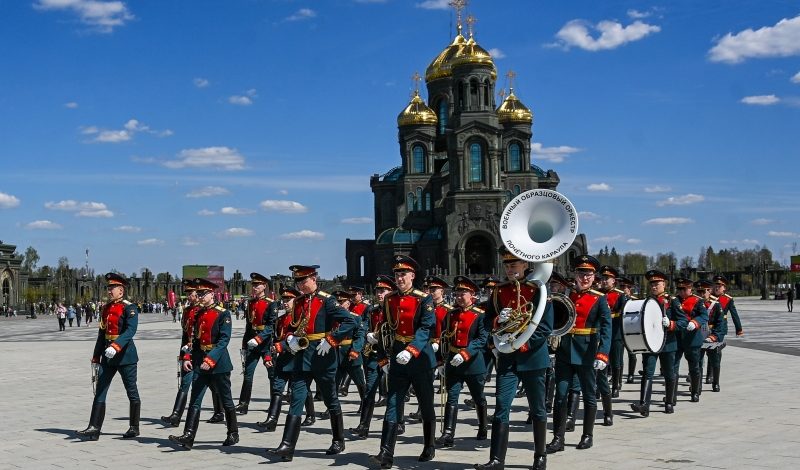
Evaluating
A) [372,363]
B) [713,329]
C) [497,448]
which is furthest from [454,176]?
[497,448]

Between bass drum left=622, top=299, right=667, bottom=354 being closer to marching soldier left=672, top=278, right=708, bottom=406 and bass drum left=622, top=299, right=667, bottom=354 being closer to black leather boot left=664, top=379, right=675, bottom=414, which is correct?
black leather boot left=664, top=379, right=675, bottom=414

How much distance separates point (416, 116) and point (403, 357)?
76.7 metres

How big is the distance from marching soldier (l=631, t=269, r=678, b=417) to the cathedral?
56.2 m

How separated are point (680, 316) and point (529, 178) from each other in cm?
6889

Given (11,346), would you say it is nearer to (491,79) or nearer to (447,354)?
Answer: (447,354)

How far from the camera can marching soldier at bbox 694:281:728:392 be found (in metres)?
14.8

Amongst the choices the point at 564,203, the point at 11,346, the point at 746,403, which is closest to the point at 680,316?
the point at 746,403

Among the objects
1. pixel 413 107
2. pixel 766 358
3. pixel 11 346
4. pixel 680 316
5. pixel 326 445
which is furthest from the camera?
pixel 413 107

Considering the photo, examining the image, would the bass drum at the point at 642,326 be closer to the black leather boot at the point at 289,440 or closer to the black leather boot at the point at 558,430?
the black leather boot at the point at 558,430

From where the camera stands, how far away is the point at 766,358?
68.1 feet

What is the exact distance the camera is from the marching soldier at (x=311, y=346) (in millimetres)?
9477

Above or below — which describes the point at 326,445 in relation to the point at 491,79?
below

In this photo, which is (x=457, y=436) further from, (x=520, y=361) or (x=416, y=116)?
(x=416, y=116)

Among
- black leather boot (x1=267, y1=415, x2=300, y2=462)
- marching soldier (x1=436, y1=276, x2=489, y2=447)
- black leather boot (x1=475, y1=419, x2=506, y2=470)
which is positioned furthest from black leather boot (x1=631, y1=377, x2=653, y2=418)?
black leather boot (x1=267, y1=415, x2=300, y2=462)
